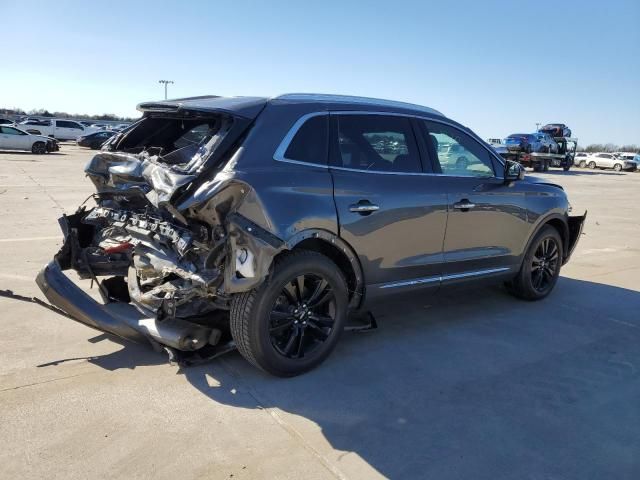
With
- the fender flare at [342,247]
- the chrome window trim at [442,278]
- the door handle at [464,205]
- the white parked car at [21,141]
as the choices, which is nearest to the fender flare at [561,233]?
the chrome window trim at [442,278]

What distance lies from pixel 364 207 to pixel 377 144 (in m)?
0.63

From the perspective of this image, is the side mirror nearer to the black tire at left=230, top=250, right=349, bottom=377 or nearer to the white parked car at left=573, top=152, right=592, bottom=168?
the black tire at left=230, top=250, right=349, bottom=377

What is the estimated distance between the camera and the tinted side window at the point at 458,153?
468cm

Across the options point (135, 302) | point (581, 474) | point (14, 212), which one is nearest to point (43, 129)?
point (14, 212)

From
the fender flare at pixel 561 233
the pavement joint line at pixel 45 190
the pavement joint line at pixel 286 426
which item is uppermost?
the fender flare at pixel 561 233

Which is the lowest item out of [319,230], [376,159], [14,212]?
[14,212]

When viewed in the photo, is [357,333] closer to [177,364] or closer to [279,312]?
[279,312]

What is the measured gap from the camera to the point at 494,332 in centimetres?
482

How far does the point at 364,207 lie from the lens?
3938 mm

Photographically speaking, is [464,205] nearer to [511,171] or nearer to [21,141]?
[511,171]

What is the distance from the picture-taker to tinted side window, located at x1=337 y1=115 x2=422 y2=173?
4055 mm

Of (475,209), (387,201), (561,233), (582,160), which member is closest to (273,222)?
(387,201)

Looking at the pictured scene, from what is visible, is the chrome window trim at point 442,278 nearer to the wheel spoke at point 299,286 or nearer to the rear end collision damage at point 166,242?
the wheel spoke at point 299,286

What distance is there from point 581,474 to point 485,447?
0.49 m
